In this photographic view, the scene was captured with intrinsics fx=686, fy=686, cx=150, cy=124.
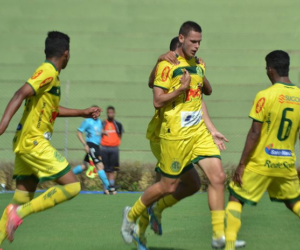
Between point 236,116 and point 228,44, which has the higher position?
point 228,44

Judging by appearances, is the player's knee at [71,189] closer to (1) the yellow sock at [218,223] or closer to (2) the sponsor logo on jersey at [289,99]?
(1) the yellow sock at [218,223]

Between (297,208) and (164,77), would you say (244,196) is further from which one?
(164,77)

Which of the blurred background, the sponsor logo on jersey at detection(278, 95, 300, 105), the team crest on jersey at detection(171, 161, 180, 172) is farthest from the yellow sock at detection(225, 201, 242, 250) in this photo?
the blurred background

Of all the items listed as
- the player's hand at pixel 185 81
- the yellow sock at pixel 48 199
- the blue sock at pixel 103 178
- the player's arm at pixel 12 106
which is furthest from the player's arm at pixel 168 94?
the blue sock at pixel 103 178

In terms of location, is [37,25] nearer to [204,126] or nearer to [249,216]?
[249,216]

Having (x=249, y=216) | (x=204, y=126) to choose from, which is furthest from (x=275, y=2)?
(x=204, y=126)

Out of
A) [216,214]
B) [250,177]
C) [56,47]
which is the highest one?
[56,47]

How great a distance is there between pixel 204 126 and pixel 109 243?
1722mm

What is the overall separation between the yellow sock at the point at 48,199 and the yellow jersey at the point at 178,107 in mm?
1053

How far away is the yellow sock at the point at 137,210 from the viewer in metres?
6.80

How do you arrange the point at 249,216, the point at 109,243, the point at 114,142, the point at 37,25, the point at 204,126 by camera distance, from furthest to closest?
the point at 37,25 < the point at 114,142 < the point at 249,216 < the point at 109,243 < the point at 204,126

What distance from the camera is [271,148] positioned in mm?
6168

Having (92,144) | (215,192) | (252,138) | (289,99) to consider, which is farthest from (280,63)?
(92,144)

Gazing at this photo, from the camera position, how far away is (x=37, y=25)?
18.9 metres
